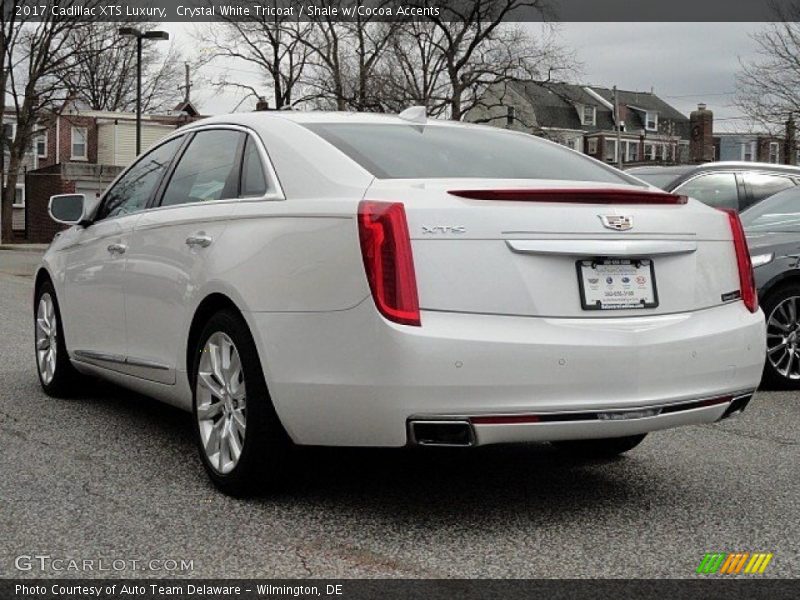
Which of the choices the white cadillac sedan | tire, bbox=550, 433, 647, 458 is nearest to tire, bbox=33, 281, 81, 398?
the white cadillac sedan

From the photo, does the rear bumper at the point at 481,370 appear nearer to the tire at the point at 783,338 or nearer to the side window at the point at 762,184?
the tire at the point at 783,338

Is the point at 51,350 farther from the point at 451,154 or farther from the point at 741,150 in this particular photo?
the point at 741,150

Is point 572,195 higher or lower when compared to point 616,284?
higher

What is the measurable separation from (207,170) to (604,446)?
2.31 m

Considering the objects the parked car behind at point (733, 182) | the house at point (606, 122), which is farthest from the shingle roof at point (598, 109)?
the parked car behind at point (733, 182)

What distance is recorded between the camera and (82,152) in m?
57.9

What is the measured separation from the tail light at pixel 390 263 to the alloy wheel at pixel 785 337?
4769 mm

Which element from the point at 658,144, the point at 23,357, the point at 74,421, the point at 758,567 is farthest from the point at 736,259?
the point at 658,144

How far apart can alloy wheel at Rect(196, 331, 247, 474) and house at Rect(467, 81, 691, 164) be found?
214 feet

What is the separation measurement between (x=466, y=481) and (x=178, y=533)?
4.58 feet

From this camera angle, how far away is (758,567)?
3660mm

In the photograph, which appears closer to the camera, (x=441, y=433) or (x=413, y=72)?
(x=441, y=433)

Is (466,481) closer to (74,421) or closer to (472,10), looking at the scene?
(74,421)

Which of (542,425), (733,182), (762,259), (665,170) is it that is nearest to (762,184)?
(733,182)
